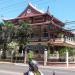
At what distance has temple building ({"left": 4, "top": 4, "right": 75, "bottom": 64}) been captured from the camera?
157 feet

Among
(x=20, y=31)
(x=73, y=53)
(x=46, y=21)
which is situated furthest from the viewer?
(x=46, y=21)

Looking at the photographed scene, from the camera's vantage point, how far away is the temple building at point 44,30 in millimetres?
47906

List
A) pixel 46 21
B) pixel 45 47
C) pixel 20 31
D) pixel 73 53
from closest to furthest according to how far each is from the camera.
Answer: pixel 73 53, pixel 20 31, pixel 45 47, pixel 46 21

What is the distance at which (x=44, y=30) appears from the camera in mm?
50906

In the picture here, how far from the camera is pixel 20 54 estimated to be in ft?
156

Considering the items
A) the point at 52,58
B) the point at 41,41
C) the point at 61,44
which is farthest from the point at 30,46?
the point at 52,58

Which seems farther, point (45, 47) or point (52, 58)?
point (45, 47)

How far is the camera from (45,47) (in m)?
47.2

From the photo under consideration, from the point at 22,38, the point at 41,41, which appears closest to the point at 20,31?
the point at 22,38

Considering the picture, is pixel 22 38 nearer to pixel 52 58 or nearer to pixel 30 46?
pixel 30 46

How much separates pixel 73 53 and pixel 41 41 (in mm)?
10297

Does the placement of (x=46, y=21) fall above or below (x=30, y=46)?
above

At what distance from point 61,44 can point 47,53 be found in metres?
6.29

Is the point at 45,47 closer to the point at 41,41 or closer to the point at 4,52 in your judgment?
the point at 41,41
